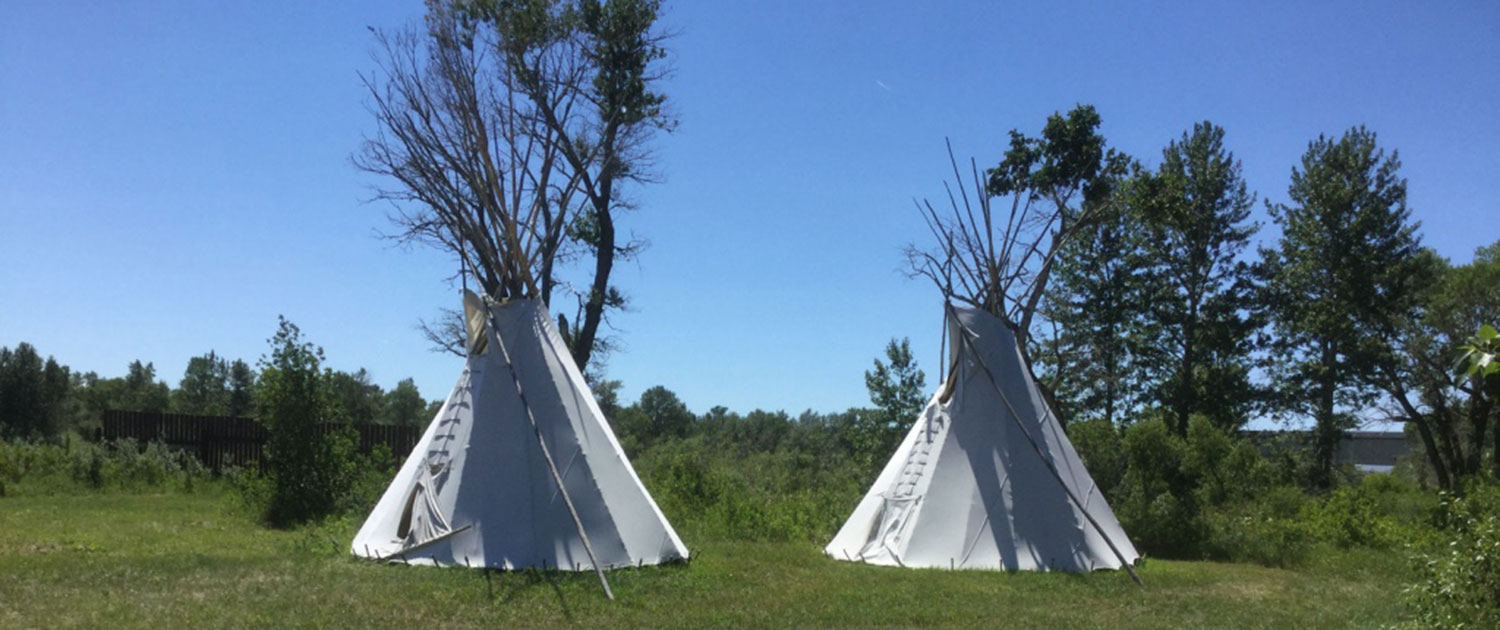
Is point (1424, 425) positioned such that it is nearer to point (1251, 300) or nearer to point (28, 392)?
point (1251, 300)

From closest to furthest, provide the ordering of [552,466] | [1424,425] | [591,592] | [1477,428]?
[591,592] < [552,466] < [1477,428] < [1424,425]

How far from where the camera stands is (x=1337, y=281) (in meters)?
26.3

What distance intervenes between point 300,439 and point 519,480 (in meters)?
5.75

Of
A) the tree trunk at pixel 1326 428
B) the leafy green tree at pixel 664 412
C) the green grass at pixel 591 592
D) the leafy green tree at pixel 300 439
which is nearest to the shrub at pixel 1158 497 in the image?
the green grass at pixel 591 592

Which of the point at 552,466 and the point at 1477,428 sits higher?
the point at 1477,428

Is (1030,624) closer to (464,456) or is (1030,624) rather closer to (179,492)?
(464,456)

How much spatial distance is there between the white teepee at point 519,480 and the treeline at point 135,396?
2238cm

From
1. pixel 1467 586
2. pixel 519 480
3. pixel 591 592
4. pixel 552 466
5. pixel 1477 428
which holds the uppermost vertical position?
pixel 1477 428

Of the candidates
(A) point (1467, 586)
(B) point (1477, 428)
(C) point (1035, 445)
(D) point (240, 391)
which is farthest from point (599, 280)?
(D) point (240, 391)

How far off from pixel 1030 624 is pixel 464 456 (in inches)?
224

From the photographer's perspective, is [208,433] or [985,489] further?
[208,433]

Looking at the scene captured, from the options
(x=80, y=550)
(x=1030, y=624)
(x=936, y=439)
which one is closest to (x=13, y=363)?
(x=80, y=550)

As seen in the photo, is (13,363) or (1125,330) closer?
(1125,330)

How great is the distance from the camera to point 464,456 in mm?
11055
